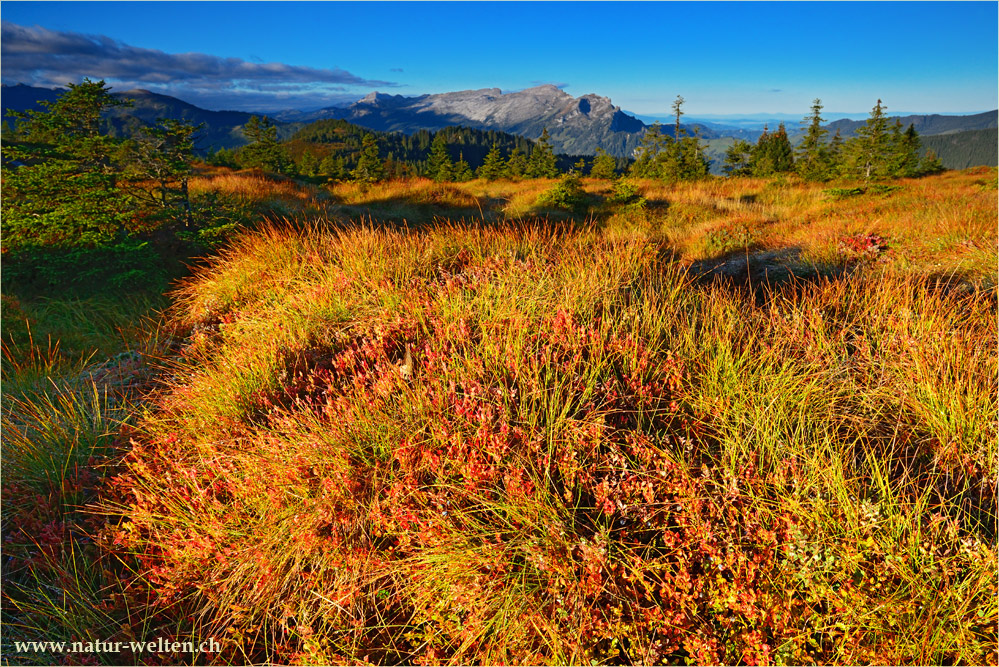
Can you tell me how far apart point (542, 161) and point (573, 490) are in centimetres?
5500

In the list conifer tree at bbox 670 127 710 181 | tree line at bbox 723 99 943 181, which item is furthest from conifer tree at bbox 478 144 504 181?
tree line at bbox 723 99 943 181

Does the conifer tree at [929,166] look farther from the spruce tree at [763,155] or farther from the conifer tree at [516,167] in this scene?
the conifer tree at [516,167]

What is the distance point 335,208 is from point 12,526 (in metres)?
13.9

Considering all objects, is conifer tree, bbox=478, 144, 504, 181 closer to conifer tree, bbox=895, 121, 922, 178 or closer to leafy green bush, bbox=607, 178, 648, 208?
leafy green bush, bbox=607, 178, 648, 208

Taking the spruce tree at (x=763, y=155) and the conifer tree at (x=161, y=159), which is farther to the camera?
the spruce tree at (x=763, y=155)

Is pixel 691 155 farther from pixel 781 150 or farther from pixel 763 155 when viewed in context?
pixel 781 150

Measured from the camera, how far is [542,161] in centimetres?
5319

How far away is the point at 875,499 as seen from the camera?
236cm

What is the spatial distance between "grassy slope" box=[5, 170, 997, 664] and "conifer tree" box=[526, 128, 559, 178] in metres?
44.3

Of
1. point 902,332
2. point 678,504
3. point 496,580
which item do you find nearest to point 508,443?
point 496,580

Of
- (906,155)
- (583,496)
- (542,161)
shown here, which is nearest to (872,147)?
(906,155)

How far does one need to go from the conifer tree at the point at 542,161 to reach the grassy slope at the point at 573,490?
146 feet

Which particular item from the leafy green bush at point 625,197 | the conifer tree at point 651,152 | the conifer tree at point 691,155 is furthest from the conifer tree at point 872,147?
the leafy green bush at point 625,197

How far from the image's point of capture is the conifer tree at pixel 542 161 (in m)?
48.5
